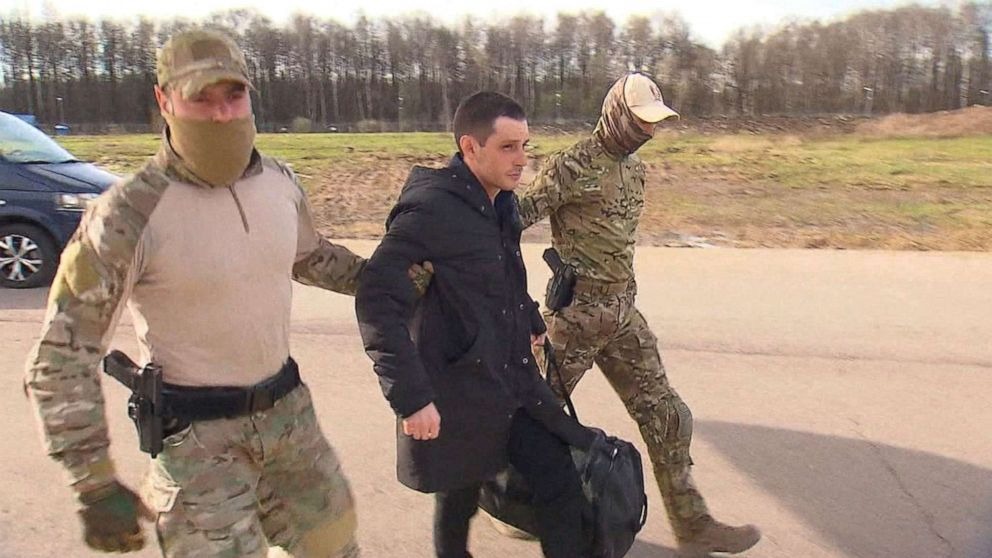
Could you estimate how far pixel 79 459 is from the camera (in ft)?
6.77

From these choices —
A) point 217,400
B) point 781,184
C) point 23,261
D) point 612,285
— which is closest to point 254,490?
point 217,400

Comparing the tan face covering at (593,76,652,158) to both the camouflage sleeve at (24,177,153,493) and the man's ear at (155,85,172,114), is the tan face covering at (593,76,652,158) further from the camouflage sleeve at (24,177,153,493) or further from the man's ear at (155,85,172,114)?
the camouflage sleeve at (24,177,153,493)

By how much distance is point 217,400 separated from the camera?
232 centimetres

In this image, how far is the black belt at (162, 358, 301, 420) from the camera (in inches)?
90.0

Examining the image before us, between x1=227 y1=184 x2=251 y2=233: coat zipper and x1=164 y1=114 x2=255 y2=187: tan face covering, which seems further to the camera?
x1=227 y1=184 x2=251 y2=233: coat zipper

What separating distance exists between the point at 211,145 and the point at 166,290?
1.17ft

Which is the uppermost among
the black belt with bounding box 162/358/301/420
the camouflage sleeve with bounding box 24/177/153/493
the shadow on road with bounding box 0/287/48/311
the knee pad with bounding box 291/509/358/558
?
the camouflage sleeve with bounding box 24/177/153/493

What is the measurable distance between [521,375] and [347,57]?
7125cm

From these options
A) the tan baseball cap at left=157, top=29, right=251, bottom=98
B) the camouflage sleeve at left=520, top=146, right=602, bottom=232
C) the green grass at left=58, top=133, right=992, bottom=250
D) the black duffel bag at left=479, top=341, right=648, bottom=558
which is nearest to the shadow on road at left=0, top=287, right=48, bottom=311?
the green grass at left=58, top=133, right=992, bottom=250

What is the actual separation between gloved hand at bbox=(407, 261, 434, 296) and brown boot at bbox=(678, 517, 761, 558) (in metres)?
1.55

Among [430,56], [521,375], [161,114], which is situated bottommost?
[521,375]

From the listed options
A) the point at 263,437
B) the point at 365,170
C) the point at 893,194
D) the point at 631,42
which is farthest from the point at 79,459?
the point at 631,42

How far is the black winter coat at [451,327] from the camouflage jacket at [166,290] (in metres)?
0.31

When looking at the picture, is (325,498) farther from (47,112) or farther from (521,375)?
(47,112)
